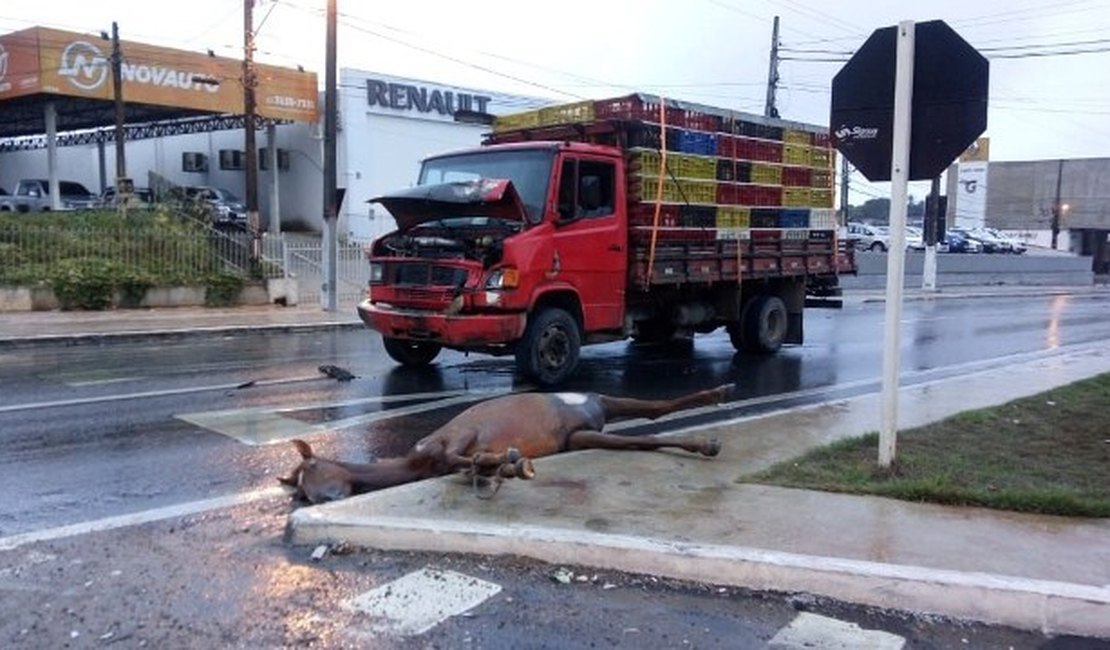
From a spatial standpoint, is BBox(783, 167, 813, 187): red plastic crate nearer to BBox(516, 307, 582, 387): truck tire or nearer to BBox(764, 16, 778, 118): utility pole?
BBox(516, 307, 582, 387): truck tire

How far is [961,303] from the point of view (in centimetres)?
3177

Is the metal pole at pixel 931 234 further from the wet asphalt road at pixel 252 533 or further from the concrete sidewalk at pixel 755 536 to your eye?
the concrete sidewalk at pixel 755 536

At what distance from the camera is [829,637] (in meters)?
3.90

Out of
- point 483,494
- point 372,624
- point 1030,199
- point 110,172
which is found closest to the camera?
point 372,624

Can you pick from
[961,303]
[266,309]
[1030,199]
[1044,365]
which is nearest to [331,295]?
[266,309]

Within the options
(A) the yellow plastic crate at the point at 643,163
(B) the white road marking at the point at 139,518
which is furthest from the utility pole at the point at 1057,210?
(B) the white road marking at the point at 139,518

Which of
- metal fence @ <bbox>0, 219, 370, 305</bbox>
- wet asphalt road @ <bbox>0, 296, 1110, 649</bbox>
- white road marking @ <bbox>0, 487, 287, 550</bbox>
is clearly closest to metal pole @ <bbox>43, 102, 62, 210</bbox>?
metal fence @ <bbox>0, 219, 370, 305</bbox>

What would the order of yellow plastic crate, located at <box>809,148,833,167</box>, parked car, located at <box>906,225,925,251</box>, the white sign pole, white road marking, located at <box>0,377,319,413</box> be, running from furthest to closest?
parked car, located at <box>906,225,925,251</box> → yellow plastic crate, located at <box>809,148,833,167</box> → white road marking, located at <box>0,377,319,413</box> → the white sign pole

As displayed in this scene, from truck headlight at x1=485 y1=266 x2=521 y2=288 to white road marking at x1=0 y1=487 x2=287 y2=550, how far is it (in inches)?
160

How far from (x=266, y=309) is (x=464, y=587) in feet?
58.1

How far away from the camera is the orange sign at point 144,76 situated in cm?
2895

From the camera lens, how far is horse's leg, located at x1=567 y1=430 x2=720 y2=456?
258 inches

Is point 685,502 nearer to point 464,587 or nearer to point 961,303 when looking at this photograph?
point 464,587

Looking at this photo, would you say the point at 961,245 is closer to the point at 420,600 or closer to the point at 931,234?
the point at 931,234
